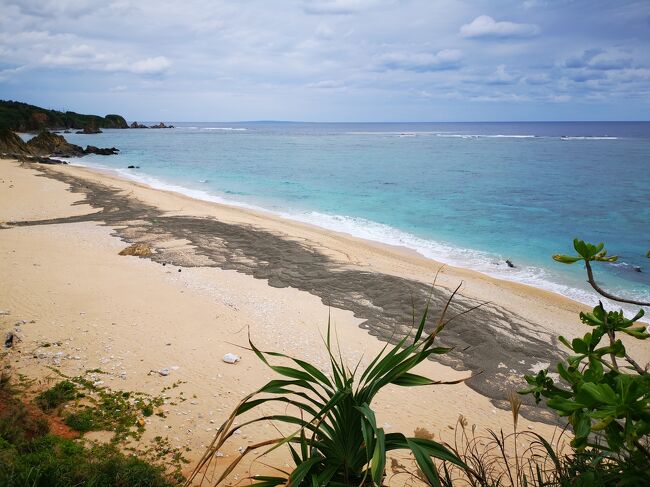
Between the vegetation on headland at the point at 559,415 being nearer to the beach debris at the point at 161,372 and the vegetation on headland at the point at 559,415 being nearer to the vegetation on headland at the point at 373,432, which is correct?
the vegetation on headland at the point at 373,432

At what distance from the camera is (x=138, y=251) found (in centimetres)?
1289

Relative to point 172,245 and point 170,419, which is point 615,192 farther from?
point 170,419

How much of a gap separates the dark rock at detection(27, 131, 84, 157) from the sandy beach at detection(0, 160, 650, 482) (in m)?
39.4

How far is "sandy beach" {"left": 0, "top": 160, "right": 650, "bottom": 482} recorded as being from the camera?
6.24 metres

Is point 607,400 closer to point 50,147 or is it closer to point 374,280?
point 374,280

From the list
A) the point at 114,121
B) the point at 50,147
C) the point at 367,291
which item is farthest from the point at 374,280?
the point at 114,121

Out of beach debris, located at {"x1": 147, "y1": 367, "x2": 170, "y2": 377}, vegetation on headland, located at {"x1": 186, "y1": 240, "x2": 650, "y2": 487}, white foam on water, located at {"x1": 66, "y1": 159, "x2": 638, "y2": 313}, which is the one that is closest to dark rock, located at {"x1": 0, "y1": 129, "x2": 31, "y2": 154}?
white foam on water, located at {"x1": 66, "y1": 159, "x2": 638, "y2": 313}

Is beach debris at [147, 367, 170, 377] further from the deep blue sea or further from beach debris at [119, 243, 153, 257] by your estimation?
the deep blue sea

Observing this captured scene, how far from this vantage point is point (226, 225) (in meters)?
17.1

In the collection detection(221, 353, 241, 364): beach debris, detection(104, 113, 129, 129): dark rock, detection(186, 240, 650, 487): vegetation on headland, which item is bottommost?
detection(221, 353, 241, 364): beach debris

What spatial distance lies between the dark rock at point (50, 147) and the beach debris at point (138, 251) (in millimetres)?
44547

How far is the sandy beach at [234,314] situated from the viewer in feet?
20.5

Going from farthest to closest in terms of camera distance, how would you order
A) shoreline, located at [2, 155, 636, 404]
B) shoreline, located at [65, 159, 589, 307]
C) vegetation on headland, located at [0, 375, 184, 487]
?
shoreline, located at [65, 159, 589, 307], shoreline, located at [2, 155, 636, 404], vegetation on headland, located at [0, 375, 184, 487]

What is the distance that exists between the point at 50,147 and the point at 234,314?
5334 cm
